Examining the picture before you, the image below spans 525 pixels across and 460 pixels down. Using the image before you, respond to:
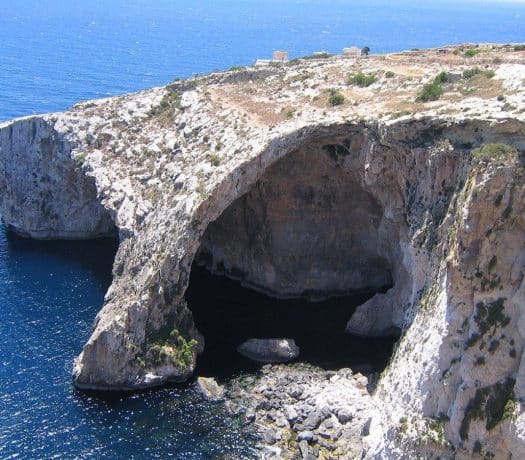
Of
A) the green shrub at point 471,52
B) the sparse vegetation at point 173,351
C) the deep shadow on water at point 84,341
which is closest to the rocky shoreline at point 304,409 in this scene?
the deep shadow on water at point 84,341

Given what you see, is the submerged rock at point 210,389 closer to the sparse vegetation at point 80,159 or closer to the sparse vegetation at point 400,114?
the sparse vegetation at point 400,114

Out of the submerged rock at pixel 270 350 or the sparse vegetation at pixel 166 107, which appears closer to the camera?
the submerged rock at pixel 270 350

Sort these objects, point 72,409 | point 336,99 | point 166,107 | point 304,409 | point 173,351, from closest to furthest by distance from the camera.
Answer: point 72,409, point 304,409, point 173,351, point 336,99, point 166,107

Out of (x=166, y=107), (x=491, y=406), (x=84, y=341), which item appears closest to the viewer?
(x=491, y=406)

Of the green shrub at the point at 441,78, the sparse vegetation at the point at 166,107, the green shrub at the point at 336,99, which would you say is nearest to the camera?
the green shrub at the point at 441,78

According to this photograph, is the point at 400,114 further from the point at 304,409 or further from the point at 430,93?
the point at 304,409

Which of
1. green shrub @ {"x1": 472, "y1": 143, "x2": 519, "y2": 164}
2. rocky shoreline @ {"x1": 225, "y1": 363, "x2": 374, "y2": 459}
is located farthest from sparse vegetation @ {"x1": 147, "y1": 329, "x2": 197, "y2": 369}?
green shrub @ {"x1": 472, "y1": 143, "x2": 519, "y2": 164}

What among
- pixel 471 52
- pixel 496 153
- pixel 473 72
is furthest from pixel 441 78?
pixel 496 153
